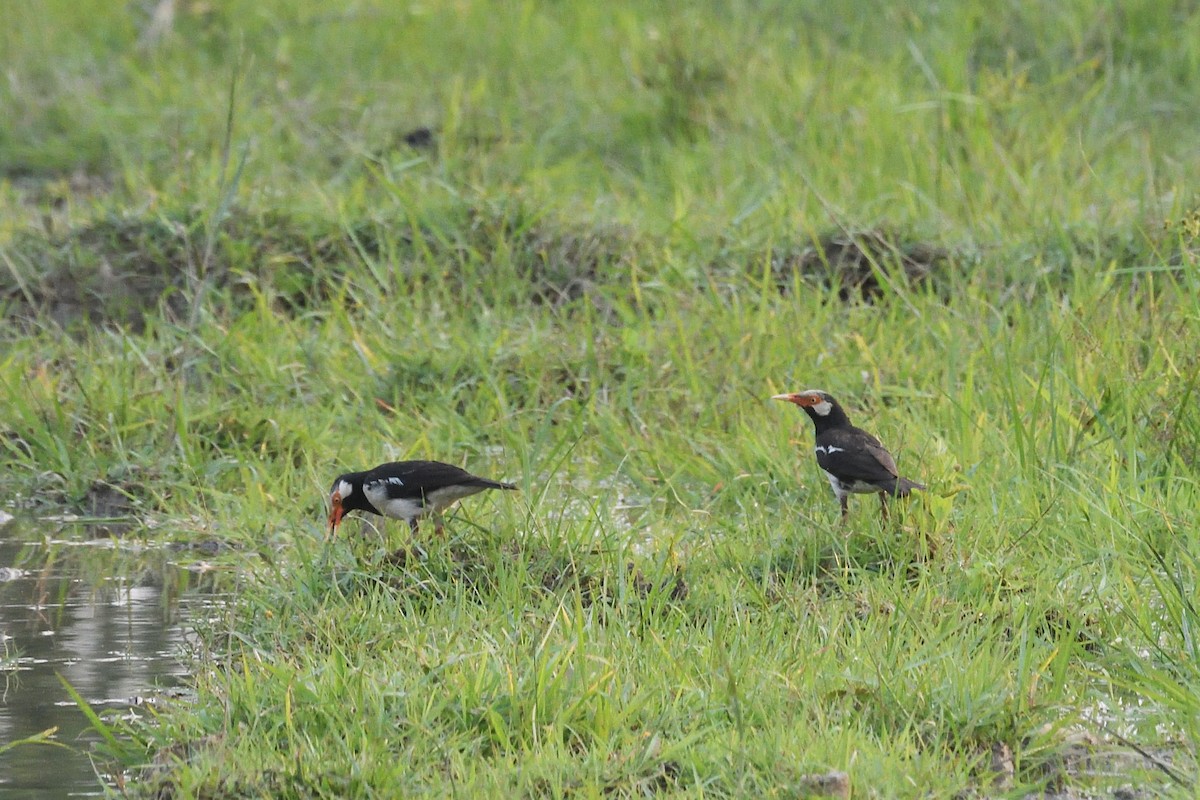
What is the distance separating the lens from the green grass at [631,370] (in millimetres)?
3875

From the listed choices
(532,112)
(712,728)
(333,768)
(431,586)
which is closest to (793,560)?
(431,586)

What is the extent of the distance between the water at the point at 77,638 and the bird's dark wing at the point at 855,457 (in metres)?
1.82

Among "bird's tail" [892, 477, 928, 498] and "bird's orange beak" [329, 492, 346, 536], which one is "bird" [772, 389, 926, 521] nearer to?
"bird's tail" [892, 477, 928, 498]

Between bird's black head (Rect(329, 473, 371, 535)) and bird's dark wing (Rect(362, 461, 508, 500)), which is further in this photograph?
bird's black head (Rect(329, 473, 371, 535))

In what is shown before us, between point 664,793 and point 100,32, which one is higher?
point 100,32

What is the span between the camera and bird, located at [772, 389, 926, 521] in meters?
5.01

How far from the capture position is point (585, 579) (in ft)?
16.2

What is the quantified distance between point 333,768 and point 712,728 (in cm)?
77

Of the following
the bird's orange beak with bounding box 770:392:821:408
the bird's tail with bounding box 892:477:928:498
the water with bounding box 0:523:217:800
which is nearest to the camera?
the water with bounding box 0:523:217:800

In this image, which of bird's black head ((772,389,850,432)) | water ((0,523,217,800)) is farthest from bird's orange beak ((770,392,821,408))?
water ((0,523,217,800))

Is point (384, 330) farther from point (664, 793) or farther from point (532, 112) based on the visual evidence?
point (664, 793)

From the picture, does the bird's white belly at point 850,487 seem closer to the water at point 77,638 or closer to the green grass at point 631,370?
the green grass at point 631,370

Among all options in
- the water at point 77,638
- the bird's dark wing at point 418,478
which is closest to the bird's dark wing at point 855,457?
the bird's dark wing at point 418,478

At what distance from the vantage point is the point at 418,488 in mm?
5207
